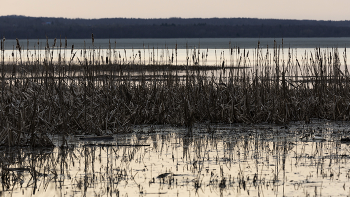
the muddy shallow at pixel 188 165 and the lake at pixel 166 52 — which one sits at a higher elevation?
the lake at pixel 166 52

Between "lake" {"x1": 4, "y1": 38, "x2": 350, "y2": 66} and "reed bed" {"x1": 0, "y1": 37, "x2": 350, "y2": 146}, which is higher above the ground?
"lake" {"x1": 4, "y1": 38, "x2": 350, "y2": 66}

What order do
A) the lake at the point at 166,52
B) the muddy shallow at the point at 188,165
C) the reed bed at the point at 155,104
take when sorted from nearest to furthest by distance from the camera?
the muddy shallow at the point at 188,165 < the reed bed at the point at 155,104 < the lake at the point at 166,52

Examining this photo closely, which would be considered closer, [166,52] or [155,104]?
[155,104]

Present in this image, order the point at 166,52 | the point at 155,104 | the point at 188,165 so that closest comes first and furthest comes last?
the point at 188,165, the point at 155,104, the point at 166,52

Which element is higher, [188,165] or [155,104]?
[155,104]

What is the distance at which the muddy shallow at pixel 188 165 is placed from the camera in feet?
15.6

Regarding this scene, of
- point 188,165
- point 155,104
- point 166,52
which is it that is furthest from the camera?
point 166,52

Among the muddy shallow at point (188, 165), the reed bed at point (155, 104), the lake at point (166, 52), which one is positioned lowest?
the muddy shallow at point (188, 165)

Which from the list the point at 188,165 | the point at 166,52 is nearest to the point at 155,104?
the point at 188,165

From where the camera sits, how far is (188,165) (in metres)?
5.72

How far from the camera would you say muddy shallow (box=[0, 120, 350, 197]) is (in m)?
4.74

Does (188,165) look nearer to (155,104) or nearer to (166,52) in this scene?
(155,104)

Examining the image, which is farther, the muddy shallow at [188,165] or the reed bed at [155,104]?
the reed bed at [155,104]

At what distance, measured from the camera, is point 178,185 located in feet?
15.9
